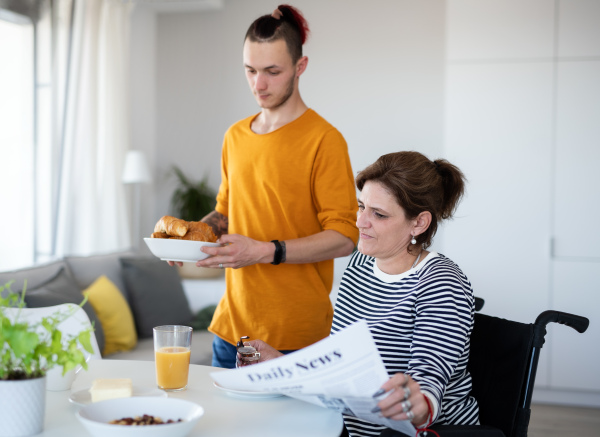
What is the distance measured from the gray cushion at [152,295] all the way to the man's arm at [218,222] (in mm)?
1736

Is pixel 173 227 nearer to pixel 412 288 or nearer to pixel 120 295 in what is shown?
pixel 412 288

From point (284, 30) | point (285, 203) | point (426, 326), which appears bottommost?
point (426, 326)

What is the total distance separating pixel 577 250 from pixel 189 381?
10.2 feet

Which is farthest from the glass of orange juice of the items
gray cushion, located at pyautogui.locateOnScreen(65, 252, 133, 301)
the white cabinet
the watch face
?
the white cabinet

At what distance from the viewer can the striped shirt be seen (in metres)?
1.31

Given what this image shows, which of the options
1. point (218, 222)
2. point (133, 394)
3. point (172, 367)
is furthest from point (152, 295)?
point (133, 394)

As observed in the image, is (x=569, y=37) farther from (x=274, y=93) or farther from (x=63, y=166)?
(x=63, y=166)

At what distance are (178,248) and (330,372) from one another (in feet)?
2.65

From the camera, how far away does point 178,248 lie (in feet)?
5.57

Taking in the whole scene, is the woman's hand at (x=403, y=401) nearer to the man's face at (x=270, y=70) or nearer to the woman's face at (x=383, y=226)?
the woman's face at (x=383, y=226)

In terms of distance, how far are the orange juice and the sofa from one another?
1.60 m

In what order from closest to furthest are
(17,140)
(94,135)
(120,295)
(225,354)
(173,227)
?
(173,227)
(225,354)
(120,295)
(17,140)
(94,135)

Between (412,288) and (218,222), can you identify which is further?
(218,222)

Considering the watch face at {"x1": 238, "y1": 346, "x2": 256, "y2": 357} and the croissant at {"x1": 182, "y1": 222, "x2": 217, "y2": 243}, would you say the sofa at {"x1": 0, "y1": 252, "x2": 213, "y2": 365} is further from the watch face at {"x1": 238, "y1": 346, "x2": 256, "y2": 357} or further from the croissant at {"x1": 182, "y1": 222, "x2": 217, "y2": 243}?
the watch face at {"x1": 238, "y1": 346, "x2": 256, "y2": 357}
